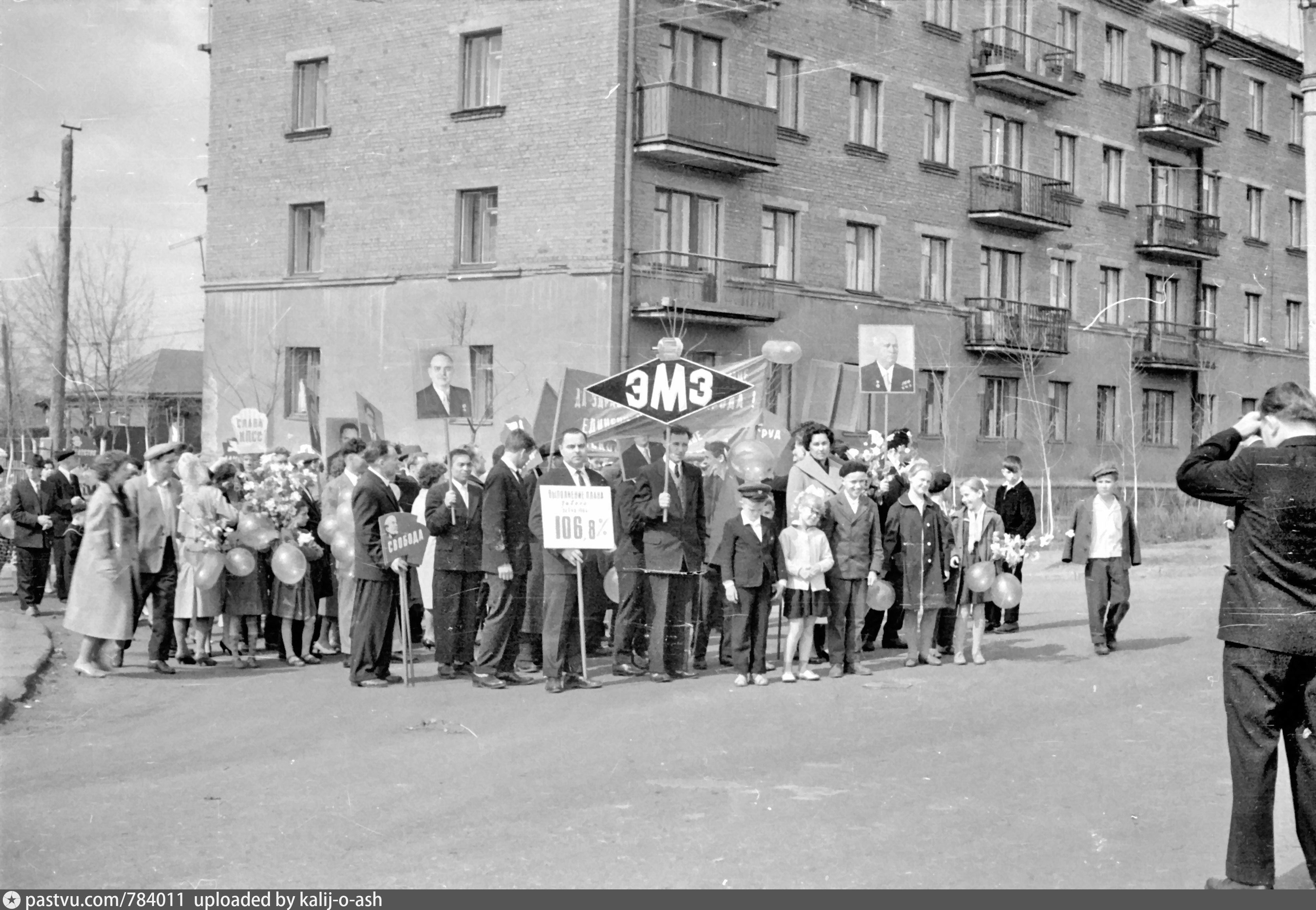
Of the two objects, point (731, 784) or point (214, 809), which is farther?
point (731, 784)

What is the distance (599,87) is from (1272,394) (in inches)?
965

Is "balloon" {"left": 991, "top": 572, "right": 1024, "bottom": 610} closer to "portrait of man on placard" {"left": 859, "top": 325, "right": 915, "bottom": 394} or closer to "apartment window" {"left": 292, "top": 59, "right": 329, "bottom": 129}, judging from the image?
"portrait of man on placard" {"left": 859, "top": 325, "right": 915, "bottom": 394}

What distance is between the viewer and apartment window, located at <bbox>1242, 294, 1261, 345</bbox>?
1908 inches

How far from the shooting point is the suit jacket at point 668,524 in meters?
12.8

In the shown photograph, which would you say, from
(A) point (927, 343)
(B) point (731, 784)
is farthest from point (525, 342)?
(B) point (731, 784)

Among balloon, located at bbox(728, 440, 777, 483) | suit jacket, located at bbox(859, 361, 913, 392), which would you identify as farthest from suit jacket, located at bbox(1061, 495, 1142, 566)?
suit jacket, located at bbox(859, 361, 913, 392)

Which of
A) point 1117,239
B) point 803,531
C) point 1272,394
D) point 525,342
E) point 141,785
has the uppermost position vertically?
point 1117,239

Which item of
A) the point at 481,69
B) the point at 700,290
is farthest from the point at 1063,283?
the point at 481,69

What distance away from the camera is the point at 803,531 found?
1314 cm

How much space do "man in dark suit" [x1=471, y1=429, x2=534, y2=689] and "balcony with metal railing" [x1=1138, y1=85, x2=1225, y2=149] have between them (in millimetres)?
34871

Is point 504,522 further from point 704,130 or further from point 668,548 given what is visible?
point 704,130

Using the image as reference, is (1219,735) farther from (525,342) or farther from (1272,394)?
(525,342)

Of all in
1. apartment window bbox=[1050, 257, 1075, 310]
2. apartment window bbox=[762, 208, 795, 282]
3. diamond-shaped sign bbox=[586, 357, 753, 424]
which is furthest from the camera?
apartment window bbox=[1050, 257, 1075, 310]

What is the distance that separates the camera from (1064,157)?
135ft
